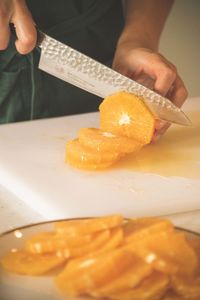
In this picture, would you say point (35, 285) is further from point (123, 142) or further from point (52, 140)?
point (52, 140)

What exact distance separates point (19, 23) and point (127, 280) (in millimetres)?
607

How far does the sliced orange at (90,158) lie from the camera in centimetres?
105

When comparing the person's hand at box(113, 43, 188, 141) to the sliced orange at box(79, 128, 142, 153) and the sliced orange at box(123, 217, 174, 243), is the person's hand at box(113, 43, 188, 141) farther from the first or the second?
the sliced orange at box(123, 217, 174, 243)

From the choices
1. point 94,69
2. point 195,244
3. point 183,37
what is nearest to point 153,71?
point 94,69

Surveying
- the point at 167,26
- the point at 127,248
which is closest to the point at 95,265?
the point at 127,248

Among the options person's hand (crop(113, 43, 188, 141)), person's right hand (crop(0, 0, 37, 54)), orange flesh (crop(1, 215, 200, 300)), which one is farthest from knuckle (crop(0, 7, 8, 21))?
orange flesh (crop(1, 215, 200, 300))

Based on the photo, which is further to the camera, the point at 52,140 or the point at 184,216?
the point at 52,140

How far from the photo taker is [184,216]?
3.03 ft

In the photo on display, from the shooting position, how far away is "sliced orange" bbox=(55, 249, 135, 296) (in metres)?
0.63

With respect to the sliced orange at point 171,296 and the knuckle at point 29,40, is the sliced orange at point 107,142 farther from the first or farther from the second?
the sliced orange at point 171,296

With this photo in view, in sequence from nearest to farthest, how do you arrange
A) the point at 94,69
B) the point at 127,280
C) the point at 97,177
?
the point at 127,280, the point at 97,177, the point at 94,69

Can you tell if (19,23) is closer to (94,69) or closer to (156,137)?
(94,69)

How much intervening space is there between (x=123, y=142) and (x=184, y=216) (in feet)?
0.67

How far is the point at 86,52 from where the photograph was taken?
1459mm
